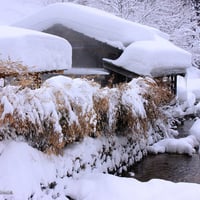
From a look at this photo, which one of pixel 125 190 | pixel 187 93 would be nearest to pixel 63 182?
pixel 125 190

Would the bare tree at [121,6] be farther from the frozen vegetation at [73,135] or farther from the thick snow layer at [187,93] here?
the frozen vegetation at [73,135]

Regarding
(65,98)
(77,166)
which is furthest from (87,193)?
(65,98)

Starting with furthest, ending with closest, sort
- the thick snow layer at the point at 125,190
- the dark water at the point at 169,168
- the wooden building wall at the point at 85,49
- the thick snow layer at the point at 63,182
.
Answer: the wooden building wall at the point at 85,49
the dark water at the point at 169,168
the thick snow layer at the point at 125,190
the thick snow layer at the point at 63,182

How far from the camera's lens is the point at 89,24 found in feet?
43.2

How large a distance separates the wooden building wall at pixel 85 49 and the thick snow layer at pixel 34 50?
4.06 m

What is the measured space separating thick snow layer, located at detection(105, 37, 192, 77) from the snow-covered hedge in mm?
1936

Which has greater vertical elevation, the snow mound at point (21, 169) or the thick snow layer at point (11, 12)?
the thick snow layer at point (11, 12)

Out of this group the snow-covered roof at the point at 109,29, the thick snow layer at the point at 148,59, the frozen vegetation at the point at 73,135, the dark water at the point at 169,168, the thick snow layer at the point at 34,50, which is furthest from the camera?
the snow-covered roof at the point at 109,29

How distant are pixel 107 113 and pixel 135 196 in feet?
7.95

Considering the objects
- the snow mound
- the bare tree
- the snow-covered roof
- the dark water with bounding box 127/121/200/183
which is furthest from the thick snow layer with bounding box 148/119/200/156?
the bare tree

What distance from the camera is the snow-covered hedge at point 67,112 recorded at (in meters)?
5.82

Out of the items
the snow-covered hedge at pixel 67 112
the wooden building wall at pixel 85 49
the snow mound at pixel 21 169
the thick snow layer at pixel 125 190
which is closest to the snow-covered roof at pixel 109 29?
the wooden building wall at pixel 85 49

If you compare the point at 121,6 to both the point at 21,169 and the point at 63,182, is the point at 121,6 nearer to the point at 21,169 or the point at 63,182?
the point at 63,182

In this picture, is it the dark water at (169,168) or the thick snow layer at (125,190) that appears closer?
the thick snow layer at (125,190)
